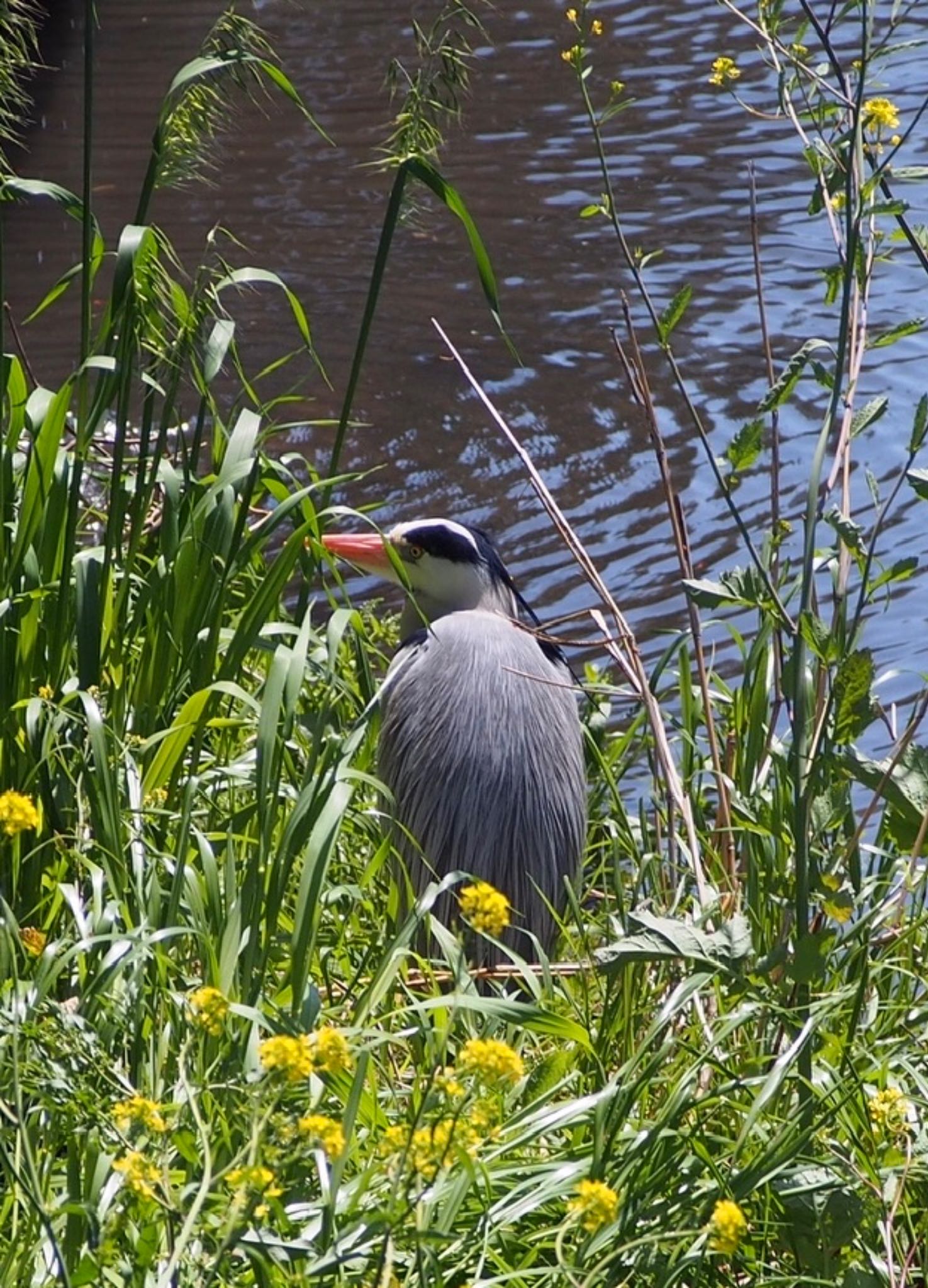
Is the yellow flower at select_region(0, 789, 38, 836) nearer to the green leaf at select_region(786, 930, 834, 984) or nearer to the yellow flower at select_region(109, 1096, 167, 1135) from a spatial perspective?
the yellow flower at select_region(109, 1096, 167, 1135)

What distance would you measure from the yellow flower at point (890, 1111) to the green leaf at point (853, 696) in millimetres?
376

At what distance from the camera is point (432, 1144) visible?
1517 millimetres

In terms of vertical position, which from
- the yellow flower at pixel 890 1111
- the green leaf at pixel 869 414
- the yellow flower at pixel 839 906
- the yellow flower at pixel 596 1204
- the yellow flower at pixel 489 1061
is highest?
the green leaf at pixel 869 414

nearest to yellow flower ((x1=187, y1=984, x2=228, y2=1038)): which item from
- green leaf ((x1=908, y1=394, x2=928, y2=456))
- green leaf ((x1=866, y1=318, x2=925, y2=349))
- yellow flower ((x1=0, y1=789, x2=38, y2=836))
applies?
yellow flower ((x1=0, y1=789, x2=38, y2=836))

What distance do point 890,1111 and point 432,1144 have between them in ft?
1.93

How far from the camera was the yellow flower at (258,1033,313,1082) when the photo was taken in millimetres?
1408

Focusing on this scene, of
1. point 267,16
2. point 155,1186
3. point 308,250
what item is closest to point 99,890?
point 155,1186

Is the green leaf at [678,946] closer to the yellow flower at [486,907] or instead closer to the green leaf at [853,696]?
the green leaf at [853,696]

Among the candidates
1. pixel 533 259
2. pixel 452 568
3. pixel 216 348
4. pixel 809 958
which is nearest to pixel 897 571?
pixel 809 958

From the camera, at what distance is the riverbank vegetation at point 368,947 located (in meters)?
1.78

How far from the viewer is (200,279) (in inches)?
108

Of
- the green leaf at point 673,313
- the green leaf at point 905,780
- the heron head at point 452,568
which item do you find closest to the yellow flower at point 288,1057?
the green leaf at point 905,780

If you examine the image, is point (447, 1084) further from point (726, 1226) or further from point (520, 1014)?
point (520, 1014)

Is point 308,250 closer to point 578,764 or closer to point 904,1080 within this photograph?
point 578,764
